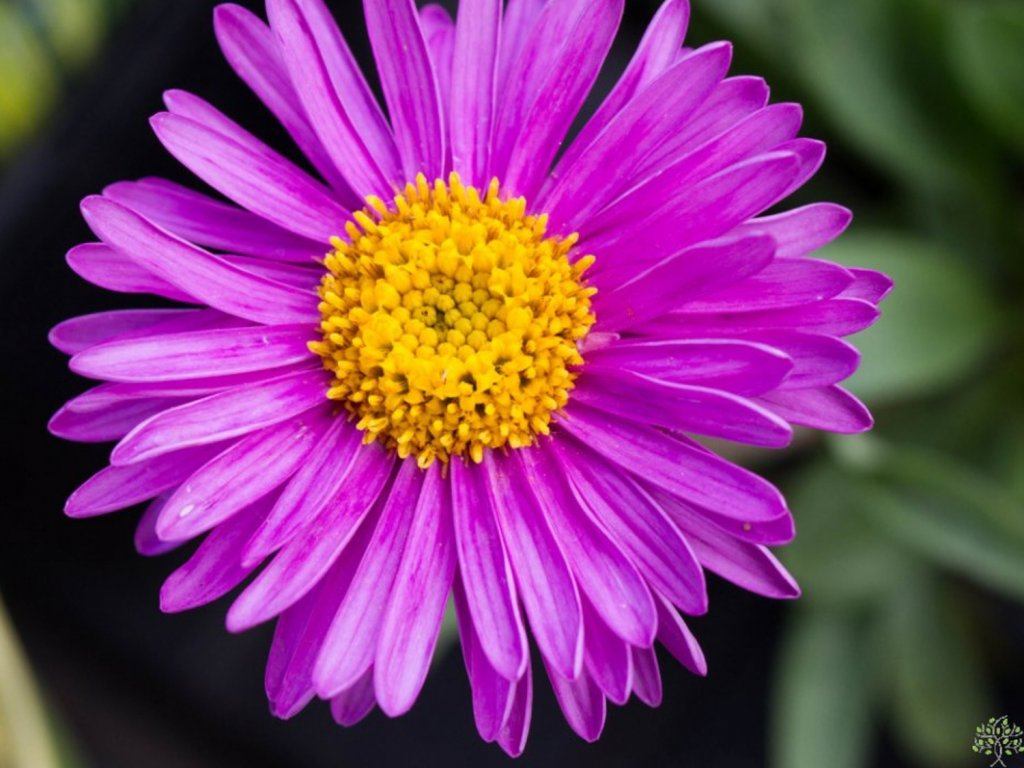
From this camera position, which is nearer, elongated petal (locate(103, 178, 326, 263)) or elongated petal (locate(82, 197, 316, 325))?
elongated petal (locate(82, 197, 316, 325))

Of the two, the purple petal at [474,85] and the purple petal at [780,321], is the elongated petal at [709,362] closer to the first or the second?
the purple petal at [780,321]

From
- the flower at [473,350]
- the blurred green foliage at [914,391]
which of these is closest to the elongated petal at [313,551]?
the flower at [473,350]

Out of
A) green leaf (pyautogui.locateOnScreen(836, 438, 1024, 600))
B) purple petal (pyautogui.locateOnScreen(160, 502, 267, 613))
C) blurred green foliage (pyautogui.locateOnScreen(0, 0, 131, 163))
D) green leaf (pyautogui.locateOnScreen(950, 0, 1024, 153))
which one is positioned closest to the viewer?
purple petal (pyautogui.locateOnScreen(160, 502, 267, 613))

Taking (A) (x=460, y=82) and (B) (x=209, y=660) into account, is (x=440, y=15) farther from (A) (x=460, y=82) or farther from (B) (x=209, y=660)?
(B) (x=209, y=660)

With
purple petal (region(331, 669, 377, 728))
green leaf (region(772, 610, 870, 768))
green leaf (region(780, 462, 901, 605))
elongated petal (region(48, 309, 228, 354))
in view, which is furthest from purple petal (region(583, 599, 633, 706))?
green leaf (region(772, 610, 870, 768))

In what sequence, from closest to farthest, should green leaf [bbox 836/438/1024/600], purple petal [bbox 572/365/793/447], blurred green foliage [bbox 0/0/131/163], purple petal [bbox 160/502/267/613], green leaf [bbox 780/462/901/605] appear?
1. purple petal [bbox 572/365/793/447]
2. purple petal [bbox 160/502/267/613]
3. green leaf [bbox 836/438/1024/600]
4. green leaf [bbox 780/462/901/605]
5. blurred green foliage [bbox 0/0/131/163]

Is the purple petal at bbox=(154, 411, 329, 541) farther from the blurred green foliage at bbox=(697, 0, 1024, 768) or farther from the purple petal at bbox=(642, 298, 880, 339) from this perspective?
the blurred green foliage at bbox=(697, 0, 1024, 768)

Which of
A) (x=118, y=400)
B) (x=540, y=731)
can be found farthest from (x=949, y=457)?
(x=118, y=400)
